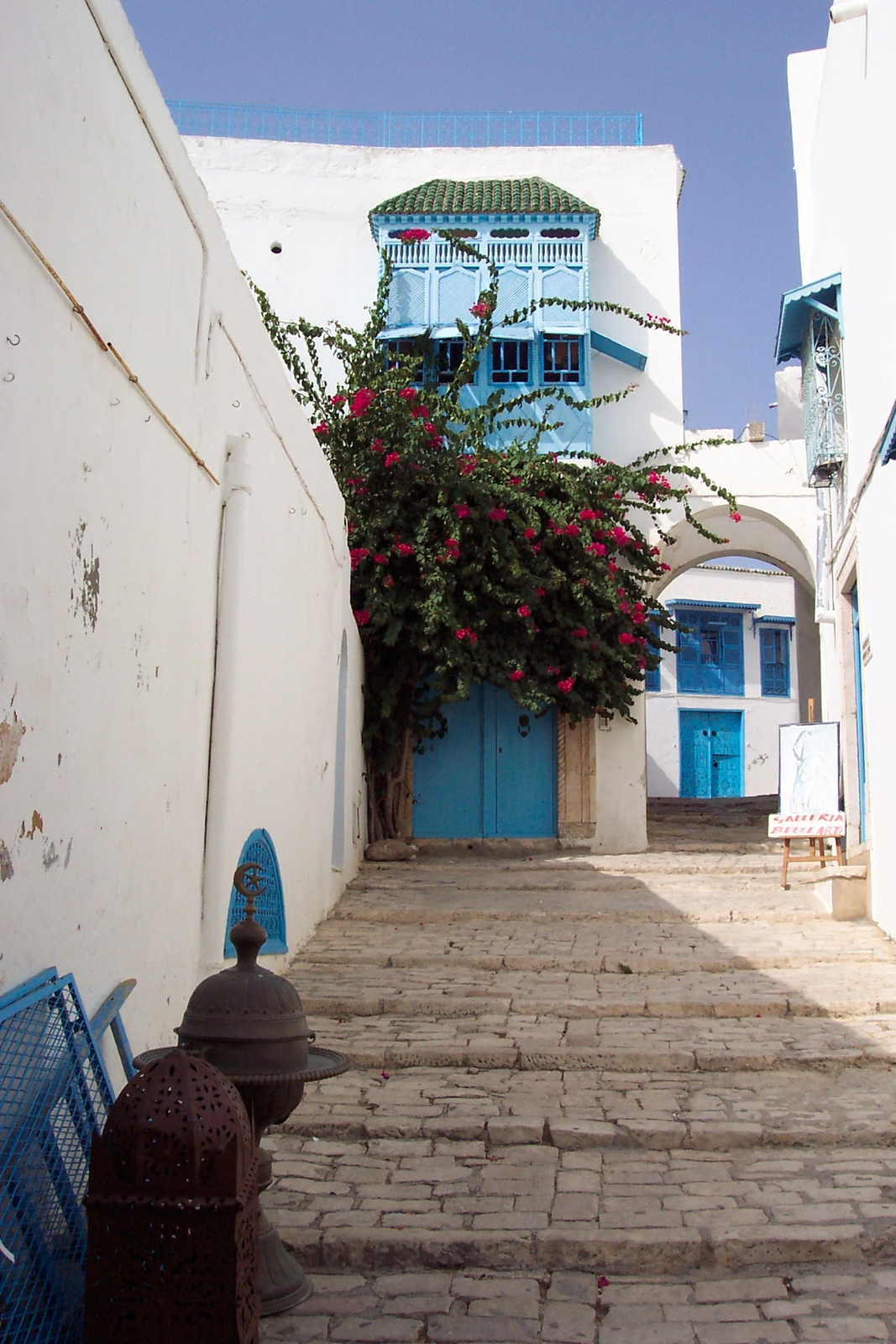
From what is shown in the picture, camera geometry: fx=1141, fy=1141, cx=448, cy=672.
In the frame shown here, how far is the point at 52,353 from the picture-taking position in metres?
3.28

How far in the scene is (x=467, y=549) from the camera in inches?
444

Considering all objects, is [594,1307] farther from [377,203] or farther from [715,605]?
[715,605]

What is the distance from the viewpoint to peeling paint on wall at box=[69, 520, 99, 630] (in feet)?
11.3

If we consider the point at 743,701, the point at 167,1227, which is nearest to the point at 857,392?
the point at 167,1227

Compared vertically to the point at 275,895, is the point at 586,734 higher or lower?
higher

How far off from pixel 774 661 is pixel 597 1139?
883 inches

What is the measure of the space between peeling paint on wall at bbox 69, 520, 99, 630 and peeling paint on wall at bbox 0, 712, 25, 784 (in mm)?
512

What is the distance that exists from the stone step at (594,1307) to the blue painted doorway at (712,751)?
2087 centimetres

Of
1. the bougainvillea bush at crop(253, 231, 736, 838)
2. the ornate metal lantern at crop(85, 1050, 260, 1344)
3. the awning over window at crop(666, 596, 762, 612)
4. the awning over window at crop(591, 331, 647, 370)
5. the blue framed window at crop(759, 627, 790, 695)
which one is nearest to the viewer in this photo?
the ornate metal lantern at crop(85, 1050, 260, 1344)

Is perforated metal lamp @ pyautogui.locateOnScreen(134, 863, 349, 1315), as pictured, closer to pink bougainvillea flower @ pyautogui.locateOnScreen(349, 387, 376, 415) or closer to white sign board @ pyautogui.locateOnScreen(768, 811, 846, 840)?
white sign board @ pyautogui.locateOnScreen(768, 811, 846, 840)

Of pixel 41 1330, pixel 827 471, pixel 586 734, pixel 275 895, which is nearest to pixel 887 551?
pixel 827 471

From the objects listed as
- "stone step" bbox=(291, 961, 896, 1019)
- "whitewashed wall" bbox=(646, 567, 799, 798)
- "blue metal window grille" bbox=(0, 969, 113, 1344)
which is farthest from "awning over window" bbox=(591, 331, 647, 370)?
"blue metal window grille" bbox=(0, 969, 113, 1344)

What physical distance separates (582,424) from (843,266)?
13.0 ft

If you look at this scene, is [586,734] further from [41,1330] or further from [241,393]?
[41,1330]
